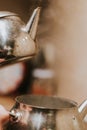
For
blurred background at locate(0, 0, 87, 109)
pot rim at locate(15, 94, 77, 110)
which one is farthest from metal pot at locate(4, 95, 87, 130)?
blurred background at locate(0, 0, 87, 109)

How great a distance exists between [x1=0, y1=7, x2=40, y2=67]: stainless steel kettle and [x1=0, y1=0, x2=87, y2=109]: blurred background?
44cm

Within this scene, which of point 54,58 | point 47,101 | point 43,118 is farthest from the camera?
point 54,58

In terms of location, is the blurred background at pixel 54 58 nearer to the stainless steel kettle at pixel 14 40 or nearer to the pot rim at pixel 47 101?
the pot rim at pixel 47 101

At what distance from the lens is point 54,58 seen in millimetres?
1146

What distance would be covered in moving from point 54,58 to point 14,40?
0.59 metres

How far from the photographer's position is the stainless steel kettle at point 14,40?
561mm

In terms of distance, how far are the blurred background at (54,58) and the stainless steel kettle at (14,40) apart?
436mm

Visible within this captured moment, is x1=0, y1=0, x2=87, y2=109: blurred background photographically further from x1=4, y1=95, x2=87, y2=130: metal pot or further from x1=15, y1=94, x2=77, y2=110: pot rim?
x1=4, y1=95, x2=87, y2=130: metal pot

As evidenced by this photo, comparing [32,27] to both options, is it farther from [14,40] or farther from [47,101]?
[47,101]

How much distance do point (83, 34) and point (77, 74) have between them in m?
0.16

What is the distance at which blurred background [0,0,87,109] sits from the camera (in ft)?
3.30

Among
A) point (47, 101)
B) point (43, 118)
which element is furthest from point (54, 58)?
point (43, 118)

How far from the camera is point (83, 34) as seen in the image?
994 mm

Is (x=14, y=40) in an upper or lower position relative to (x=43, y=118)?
upper
